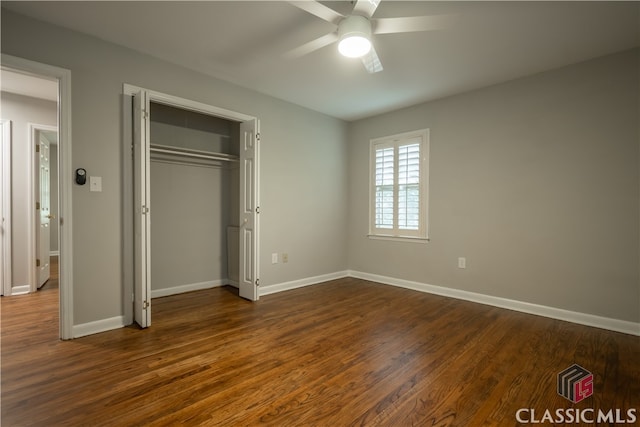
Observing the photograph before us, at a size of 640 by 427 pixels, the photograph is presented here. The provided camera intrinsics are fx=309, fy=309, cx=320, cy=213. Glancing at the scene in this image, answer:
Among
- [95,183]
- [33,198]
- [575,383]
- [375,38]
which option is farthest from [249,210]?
[575,383]

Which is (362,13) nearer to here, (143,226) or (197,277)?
(143,226)

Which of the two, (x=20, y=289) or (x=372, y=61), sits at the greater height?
(x=372, y=61)

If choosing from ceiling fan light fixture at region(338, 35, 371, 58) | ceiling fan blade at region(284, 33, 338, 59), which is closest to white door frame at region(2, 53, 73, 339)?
ceiling fan blade at region(284, 33, 338, 59)

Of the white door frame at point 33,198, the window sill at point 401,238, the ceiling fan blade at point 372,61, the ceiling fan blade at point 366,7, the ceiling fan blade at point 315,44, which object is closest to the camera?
the ceiling fan blade at point 366,7

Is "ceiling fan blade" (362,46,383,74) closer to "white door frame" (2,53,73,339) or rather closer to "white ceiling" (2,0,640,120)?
"white ceiling" (2,0,640,120)

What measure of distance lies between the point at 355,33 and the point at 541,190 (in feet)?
8.50

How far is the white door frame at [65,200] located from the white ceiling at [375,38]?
52 centimetres

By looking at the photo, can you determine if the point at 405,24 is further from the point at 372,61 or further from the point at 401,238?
the point at 401,238

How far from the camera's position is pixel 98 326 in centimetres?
271

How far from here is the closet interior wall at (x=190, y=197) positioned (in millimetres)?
3818

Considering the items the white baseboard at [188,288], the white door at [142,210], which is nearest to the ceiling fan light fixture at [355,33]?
the white door at [142,210]

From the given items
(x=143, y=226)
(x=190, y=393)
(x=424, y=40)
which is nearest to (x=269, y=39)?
(x=424, y=40)

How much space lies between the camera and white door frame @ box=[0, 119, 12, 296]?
148 inches

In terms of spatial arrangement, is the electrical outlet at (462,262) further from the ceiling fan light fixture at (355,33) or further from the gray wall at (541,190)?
the ceiling fan light fixture at (355,33)
